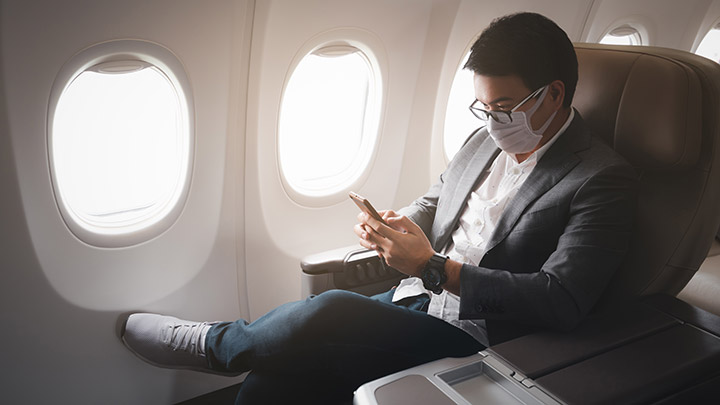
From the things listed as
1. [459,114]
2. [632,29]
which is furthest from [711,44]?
[459,114]

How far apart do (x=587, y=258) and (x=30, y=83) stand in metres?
1.77

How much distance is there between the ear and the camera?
1539 millimetres

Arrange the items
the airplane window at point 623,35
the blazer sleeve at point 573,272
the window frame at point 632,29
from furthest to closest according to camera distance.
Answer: the airplane window at point 623,35 → the window frame at point 632,29 → the blazer sleeve at point 573,272

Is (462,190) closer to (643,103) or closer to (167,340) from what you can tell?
(643,103)

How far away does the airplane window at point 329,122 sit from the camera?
7.86 feet

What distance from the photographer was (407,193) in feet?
9.61

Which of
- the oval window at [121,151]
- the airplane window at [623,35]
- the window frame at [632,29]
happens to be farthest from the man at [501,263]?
the airplane window at [623,35]

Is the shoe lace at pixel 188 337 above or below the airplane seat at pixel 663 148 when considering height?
below

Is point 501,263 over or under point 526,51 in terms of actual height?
under

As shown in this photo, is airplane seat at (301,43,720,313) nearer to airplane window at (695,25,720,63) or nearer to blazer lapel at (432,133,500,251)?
blazer lapel at (432,133,500,251)

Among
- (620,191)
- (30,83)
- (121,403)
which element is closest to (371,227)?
(620,191)

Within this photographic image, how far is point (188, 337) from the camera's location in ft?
5.80

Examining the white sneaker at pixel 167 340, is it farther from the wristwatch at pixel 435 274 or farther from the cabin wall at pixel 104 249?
the wristwatch at pixel 435 274

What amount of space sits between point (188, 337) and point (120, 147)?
2.76 feet
